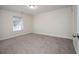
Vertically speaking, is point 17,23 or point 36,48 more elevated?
point 17,23

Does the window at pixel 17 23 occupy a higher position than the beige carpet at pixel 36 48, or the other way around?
the window at pixel 17 23

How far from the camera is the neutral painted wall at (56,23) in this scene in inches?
160

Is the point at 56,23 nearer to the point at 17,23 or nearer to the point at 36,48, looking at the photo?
the point at 36,48

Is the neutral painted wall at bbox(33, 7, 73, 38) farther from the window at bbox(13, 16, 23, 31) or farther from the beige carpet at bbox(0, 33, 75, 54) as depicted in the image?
the window at bbox(13, 16, 23, 31)

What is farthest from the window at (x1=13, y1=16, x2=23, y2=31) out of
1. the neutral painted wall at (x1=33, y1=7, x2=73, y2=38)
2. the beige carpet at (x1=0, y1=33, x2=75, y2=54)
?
the beige carpet at (x1=0, y1=33, x2=75, y2=54)

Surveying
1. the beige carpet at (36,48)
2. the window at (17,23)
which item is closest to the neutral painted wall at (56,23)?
the beige carpet at (36,48)

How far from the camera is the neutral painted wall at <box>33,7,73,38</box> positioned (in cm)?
406

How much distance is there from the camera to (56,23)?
4746 millimetres

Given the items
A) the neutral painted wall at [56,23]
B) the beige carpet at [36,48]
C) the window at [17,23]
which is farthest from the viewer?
the window at [17,23]

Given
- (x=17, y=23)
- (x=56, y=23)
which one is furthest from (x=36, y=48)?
(x=17, y=23)

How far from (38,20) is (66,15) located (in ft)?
9.39

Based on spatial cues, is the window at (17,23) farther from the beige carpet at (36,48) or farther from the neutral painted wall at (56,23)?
the beige carpet at (36,48)
